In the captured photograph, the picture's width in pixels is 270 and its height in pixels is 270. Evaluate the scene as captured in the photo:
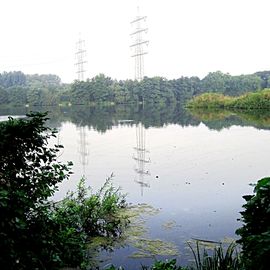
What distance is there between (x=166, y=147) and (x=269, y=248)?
12.3 metres

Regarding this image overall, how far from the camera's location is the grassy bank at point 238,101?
3043cm

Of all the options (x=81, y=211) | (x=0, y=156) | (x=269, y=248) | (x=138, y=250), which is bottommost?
(x=138, y=250)

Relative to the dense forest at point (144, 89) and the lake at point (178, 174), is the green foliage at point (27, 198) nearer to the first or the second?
the lake at point (178, 174)

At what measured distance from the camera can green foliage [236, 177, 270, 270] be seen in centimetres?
168

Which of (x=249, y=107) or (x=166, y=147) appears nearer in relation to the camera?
(x=166, y=147)

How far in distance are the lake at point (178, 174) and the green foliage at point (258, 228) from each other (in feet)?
8.56

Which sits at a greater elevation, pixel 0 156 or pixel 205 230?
pixel 0 156

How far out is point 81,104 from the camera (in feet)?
185

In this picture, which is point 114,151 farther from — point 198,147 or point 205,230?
point 205,230

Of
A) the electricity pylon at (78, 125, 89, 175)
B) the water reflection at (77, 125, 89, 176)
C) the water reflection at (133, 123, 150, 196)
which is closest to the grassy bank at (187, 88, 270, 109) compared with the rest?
the water reflection at (133, 123, 150, 196)

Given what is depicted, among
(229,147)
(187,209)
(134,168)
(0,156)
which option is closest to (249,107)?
(229,147)

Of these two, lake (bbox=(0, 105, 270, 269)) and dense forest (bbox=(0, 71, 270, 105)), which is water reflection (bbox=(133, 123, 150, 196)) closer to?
lake (bbox=(0, 105, 270, 269))

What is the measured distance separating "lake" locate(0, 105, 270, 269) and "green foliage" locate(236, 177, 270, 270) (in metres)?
2.61

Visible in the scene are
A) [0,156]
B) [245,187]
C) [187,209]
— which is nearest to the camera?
[0,156]
